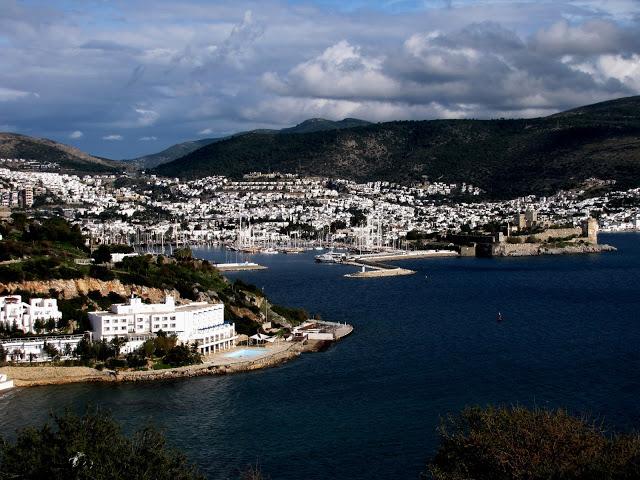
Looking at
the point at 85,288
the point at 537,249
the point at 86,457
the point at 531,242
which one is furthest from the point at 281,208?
the point at 86,457

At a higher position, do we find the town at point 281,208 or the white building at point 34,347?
the town at point 281,208

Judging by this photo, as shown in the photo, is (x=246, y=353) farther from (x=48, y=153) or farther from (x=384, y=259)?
(x=48, y=153)

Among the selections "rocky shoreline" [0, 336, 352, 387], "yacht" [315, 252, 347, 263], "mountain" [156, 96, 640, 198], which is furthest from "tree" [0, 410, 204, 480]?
"mountain" [156, 96, 640, 198]

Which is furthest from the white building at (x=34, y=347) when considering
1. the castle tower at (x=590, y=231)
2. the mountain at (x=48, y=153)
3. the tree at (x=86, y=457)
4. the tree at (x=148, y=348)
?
the mountain at (x=48, y=153)

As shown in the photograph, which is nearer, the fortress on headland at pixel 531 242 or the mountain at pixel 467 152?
the fortress on headland at pixel 531 242

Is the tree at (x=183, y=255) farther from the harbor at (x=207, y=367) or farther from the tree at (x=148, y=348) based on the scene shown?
the tree at (x=148, y=348)
